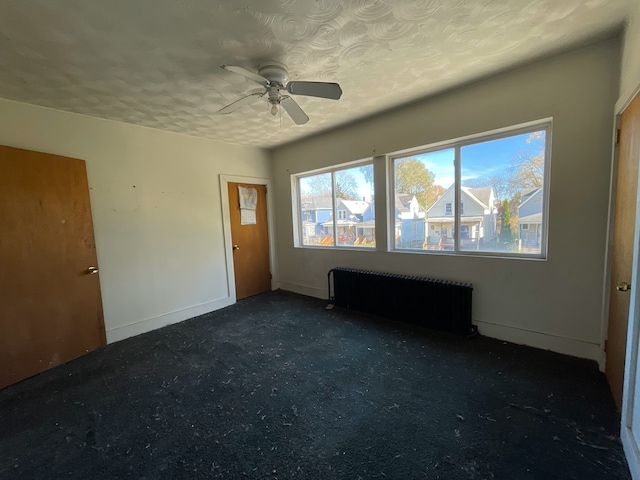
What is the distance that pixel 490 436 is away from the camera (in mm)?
1546

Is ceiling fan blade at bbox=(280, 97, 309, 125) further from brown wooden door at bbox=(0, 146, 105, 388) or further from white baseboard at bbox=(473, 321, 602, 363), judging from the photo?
white baseboard at bbox=(473, 321, 602, 363)

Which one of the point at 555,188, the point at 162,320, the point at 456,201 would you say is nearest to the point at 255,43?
the point at 456,201

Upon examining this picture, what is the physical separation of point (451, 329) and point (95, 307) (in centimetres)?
389

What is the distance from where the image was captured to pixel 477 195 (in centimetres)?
275

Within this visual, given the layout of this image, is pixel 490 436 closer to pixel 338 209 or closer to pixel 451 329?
pixel 451 329

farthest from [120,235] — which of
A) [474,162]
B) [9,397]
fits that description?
[474,162]

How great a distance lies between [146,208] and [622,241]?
4.53m

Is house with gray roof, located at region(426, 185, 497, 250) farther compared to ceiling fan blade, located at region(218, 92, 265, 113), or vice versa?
house with gray roof, located at region(426, 185, 497, 250)

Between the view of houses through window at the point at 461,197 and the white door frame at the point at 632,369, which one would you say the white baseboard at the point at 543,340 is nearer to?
the view of houses through window at the point at 461,197

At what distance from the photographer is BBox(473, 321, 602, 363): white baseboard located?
7.31 feet

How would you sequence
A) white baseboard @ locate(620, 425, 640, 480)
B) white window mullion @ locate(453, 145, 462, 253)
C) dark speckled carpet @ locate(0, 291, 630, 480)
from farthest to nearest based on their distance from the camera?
1. white window mullion @ locate(453, 145, 462, 253)
2. dark speckled carpet @ locate(0, 291, 630, 480)
3. white baseboard @ locate(620, 425, 640, 480)

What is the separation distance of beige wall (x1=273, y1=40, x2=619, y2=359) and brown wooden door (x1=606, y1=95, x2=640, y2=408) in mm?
202

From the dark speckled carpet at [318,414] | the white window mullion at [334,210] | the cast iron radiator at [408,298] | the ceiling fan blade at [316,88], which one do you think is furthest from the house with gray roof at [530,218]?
the white window mullion at [334,210]

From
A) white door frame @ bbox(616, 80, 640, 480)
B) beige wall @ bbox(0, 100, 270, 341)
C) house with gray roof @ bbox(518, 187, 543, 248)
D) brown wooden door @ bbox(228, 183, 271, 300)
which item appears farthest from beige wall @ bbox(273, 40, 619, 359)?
beige wall @ bbox(0, 100, 270, 341)
